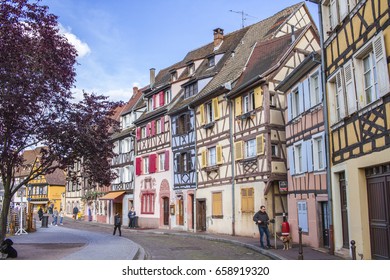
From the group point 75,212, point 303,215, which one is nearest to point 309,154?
point 303,215

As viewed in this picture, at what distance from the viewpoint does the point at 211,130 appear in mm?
21656

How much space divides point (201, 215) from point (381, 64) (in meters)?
15.2

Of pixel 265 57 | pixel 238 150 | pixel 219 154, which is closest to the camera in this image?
pixel 238 150

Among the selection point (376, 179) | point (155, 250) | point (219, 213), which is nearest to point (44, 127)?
point (155, 250)

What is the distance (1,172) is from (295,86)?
9195mm

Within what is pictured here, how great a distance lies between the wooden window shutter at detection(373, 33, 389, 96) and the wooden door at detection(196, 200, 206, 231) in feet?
47.6

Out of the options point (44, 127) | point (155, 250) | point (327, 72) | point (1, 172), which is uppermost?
point (327, 72)

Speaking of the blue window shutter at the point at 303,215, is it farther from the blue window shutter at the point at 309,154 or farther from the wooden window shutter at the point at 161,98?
the wooden window shutter at the point at 161,98

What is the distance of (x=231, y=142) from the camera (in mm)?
19906

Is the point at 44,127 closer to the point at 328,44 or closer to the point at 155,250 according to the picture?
the point at 155,250

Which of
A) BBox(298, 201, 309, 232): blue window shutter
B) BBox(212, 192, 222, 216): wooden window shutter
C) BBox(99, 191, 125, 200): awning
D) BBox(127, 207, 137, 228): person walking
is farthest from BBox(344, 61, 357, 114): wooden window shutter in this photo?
BBox(99, 191, 125, 200): awning

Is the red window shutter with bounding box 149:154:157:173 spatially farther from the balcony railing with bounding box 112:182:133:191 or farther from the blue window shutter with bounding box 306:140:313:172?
the blue window shutter with bounding box 306:140:313:172

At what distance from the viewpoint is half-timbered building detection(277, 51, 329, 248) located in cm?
1330

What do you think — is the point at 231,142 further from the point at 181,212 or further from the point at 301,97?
the point at 181,212
